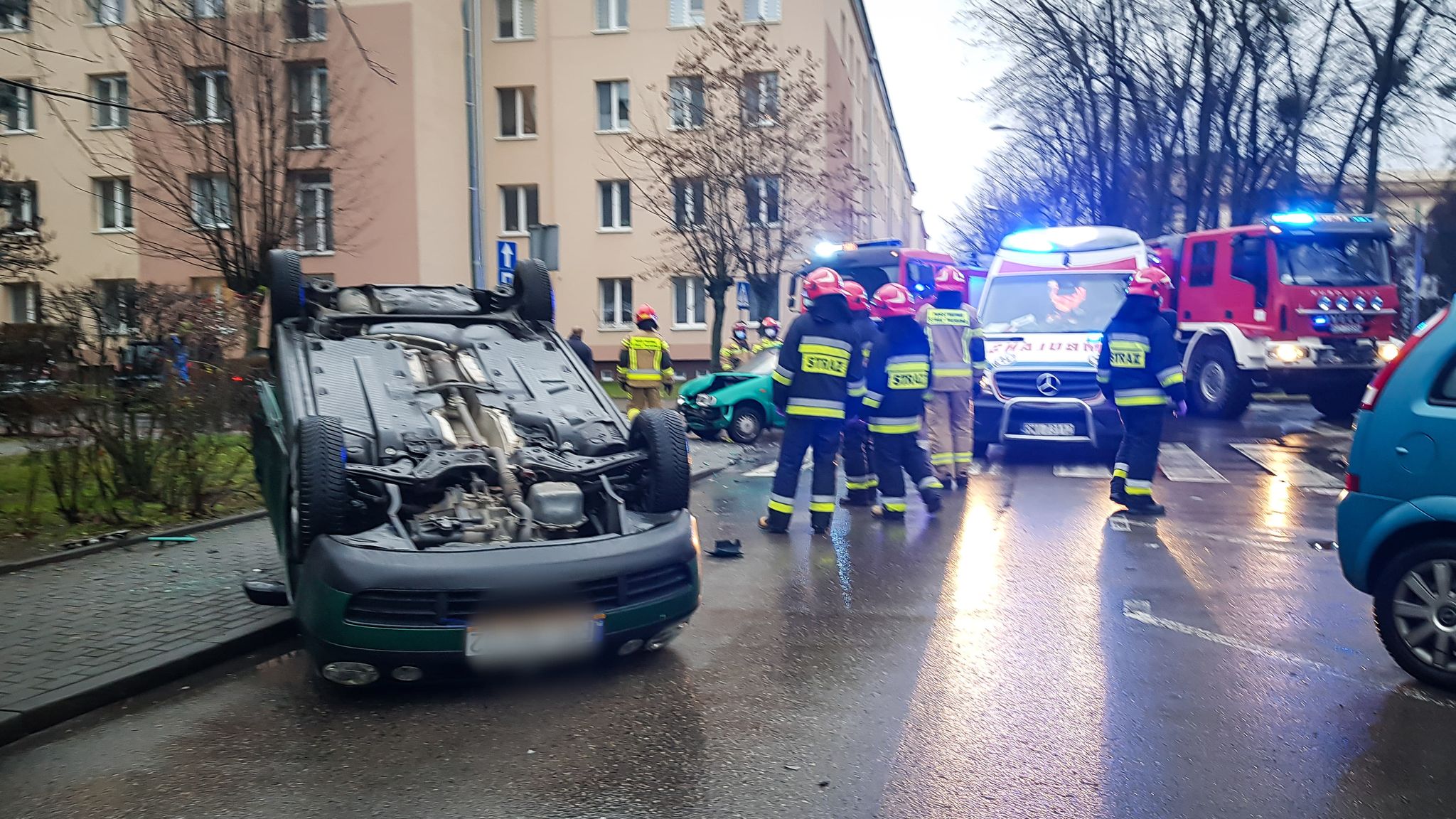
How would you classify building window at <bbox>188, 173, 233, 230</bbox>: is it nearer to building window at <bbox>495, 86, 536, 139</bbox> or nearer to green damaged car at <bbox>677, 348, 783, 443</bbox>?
green damaged car at <bbox>677, 348, 783, 443</bbox>

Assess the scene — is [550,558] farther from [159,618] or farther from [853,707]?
[159,618]

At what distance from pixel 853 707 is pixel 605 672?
1247 mm

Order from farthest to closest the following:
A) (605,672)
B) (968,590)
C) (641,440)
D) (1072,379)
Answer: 1. (1072,379)
2. (968,590)
3. (641,440)
4. (605,672)

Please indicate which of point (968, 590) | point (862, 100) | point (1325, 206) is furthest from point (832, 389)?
point (862, 100)

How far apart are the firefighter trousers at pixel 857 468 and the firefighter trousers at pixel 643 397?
367cm

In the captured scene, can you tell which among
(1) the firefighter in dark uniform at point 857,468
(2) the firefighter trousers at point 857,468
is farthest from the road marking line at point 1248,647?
(2) the firefighter trousers at point 857,468

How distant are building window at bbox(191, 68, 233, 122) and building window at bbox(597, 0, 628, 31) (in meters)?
20.1

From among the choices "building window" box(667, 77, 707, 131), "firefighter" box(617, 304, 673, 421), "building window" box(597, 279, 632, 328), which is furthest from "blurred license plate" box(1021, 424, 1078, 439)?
"building window" box(597, 279, 632, 328)

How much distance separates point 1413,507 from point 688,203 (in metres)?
20.6

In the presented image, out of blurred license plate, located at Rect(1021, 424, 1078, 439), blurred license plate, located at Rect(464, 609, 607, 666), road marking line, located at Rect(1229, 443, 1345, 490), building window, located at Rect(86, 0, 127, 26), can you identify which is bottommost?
road marking line, located at Rect(1229, 443, 1345, 490)

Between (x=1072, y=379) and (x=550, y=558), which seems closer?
(x=550, y=558)

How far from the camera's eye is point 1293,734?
14.7ft

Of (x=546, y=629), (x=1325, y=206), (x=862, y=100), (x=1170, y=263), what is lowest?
(x=546, y=629)

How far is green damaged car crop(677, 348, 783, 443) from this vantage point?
56.8ft
